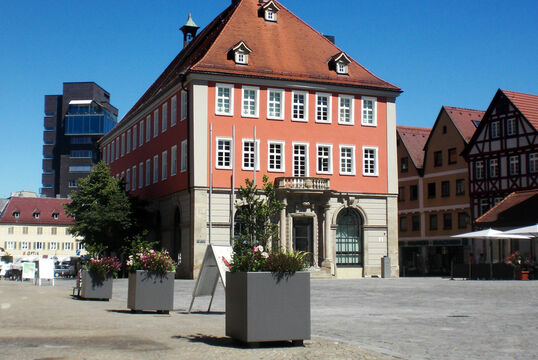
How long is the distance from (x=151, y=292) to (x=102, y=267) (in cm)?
600

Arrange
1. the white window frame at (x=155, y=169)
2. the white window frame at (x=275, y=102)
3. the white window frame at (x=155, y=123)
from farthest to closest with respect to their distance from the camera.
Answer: the white window frame at (x=155, y=123) < the white window frame at (x=155, y=169) < the white window frame at (x=275, y=102)

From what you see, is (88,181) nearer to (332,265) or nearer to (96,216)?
(96,216)

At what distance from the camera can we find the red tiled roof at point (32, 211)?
372 ft

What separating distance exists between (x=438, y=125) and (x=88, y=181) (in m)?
29.9

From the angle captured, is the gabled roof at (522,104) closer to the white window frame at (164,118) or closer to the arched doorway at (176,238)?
the white window frame at (164,118)

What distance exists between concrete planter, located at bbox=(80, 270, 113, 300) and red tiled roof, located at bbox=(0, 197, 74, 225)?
93.7 metres

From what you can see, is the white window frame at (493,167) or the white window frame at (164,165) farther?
the white window frame at (493,167)

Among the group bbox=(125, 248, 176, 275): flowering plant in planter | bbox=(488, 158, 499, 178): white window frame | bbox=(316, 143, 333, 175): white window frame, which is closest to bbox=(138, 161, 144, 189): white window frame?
bbox=(316, 143, 333, 175): white window frame

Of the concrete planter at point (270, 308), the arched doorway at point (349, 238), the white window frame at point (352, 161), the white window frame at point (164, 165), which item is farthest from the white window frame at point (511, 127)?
the concrete planter at point (270, 308)

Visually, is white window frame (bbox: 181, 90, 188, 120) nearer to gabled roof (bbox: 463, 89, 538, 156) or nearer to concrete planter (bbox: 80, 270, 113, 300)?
gabled roof (bbox: 463, 89, 538, 156)

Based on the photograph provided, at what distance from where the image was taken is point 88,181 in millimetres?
52531

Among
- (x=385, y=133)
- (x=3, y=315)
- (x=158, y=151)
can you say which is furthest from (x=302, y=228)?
(x=3, y=315)

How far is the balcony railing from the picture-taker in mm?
45250

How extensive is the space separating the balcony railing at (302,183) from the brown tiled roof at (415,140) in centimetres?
2420
